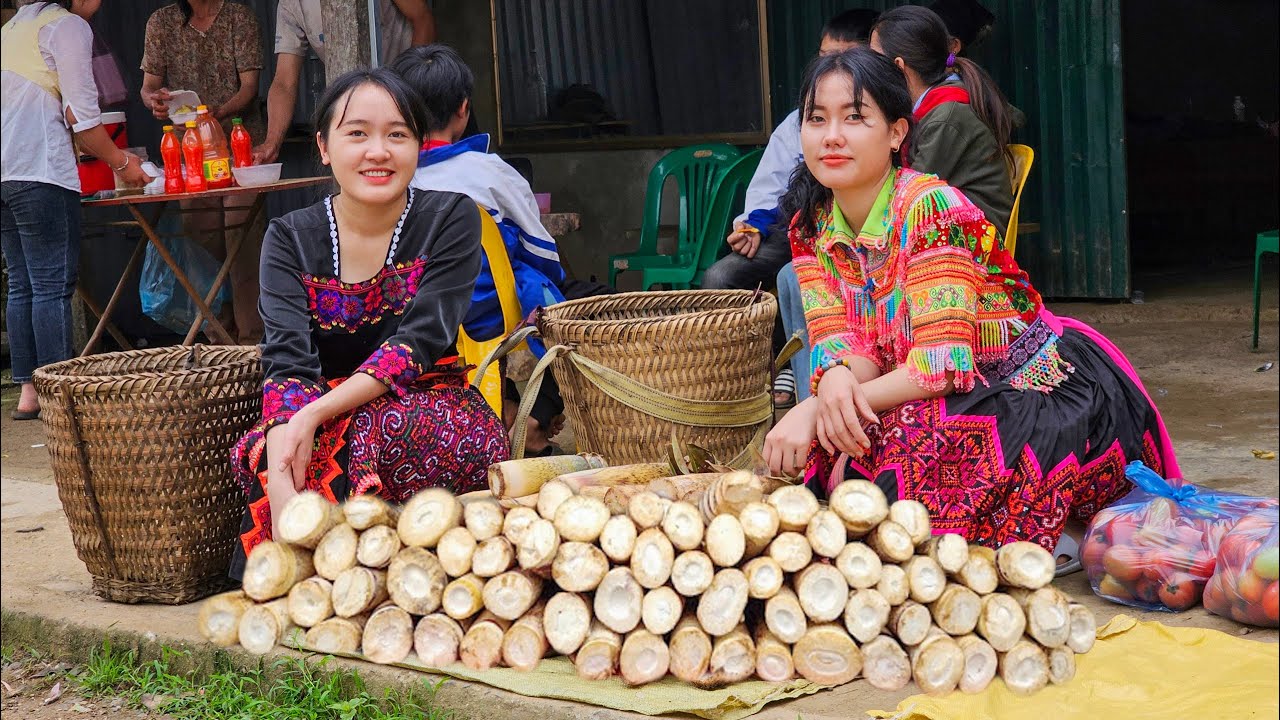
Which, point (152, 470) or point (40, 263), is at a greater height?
point (40, 263)

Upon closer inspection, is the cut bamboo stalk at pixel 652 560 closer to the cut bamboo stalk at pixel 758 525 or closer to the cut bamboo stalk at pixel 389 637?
the cut bamboo stalk at pixel 758 525

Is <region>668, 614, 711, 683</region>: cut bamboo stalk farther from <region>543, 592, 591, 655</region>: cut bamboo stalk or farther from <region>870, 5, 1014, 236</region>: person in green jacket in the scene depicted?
<region>870, 5, 1014, 236</region>: person in green jacket

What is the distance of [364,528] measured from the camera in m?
2.68

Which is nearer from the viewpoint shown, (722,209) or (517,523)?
(517,523)

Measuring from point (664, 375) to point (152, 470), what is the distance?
131 cm

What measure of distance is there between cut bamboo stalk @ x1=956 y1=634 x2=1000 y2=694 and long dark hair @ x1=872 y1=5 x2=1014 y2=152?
179cm

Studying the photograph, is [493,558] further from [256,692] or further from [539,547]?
[256,692]

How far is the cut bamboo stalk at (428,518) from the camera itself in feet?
8.61

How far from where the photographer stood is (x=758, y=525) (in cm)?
248

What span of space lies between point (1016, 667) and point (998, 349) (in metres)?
0.80

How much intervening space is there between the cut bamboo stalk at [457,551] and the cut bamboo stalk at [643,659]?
0.37m

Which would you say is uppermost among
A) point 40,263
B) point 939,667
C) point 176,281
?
point 40,263

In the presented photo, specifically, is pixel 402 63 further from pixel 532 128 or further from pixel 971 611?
pixel 532 128

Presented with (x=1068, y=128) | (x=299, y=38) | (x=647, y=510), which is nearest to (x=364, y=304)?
(x=647, y=510)
